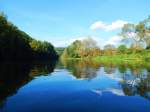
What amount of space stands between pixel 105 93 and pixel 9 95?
23.2 ft

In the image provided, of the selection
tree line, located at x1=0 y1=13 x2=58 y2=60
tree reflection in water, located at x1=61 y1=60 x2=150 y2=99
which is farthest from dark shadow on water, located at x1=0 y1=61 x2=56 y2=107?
tree line, located at x1=0 y1=13 x2=58 y2=60

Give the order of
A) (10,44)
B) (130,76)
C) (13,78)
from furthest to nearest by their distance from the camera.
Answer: (10,44), (130,76), (13,78)

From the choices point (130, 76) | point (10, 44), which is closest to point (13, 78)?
point (130, 76)

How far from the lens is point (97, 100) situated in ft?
54.4

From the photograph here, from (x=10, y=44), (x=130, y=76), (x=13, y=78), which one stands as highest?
(x=10, y=44)

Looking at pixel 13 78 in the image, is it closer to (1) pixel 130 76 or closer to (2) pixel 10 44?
(1) pixel 130 76

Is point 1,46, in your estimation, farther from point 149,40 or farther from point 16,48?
point 149,40

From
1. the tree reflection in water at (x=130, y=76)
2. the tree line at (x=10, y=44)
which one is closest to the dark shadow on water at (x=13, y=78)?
the tree reflection in water at (x=130, y=76)

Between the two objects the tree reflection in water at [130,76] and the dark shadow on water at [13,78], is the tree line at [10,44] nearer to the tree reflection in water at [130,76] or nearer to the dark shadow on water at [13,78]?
the dark shadow on water at [13,78]

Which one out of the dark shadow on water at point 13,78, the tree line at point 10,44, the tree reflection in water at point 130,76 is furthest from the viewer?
the tree line at point 10,44

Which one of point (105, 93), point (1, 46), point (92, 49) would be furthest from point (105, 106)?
point (92, 49)

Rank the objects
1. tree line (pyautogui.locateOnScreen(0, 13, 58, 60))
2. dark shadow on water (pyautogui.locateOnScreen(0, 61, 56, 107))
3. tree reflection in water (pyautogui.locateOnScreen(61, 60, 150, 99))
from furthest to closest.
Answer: tree line (pyautogui.locateOnScreen(0, 13, 58, 60)) → tree reflection in water (pyautogui.locateOnScreen(61, 60, 150, 99)) → dark shadow on water (pyautogui.locateOnScreen(0, 61, 56, 107))

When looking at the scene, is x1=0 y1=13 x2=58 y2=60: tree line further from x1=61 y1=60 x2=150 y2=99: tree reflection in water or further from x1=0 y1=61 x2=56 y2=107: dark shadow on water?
x1=61 y1=60 x2=150 y2=99: tree reflection in water

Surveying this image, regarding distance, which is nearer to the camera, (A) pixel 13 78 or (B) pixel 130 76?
(A) pixel 13 78
